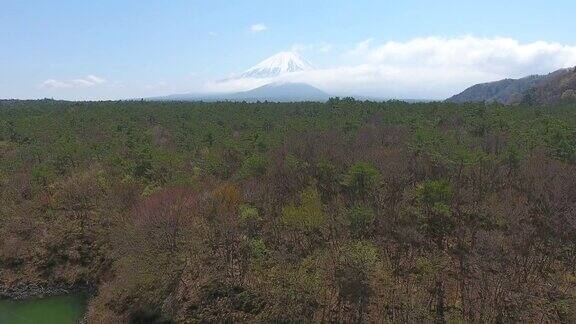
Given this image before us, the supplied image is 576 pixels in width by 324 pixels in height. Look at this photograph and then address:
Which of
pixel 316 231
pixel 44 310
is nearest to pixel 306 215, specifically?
pixel 316 231

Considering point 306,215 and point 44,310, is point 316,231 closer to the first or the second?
point 306,215

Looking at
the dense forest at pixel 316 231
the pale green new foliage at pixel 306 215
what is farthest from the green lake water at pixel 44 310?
the pale green new foliage at pixel 306 215

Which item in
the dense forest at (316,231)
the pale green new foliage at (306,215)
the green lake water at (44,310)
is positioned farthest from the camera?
the green lake water at (44,310)

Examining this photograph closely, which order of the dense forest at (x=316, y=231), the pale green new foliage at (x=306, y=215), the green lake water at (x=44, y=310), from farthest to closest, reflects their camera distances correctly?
the green lake water at (x=44, y=310), the pale green new foliage at (x=306, y=215), the dense forest at (x=316, y=231)

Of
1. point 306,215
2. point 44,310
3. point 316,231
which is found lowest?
point 44,310

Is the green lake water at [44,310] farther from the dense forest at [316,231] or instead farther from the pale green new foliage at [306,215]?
the pale green new foliage at [306,215]

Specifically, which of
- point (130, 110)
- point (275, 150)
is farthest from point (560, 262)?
point (130, 110)
